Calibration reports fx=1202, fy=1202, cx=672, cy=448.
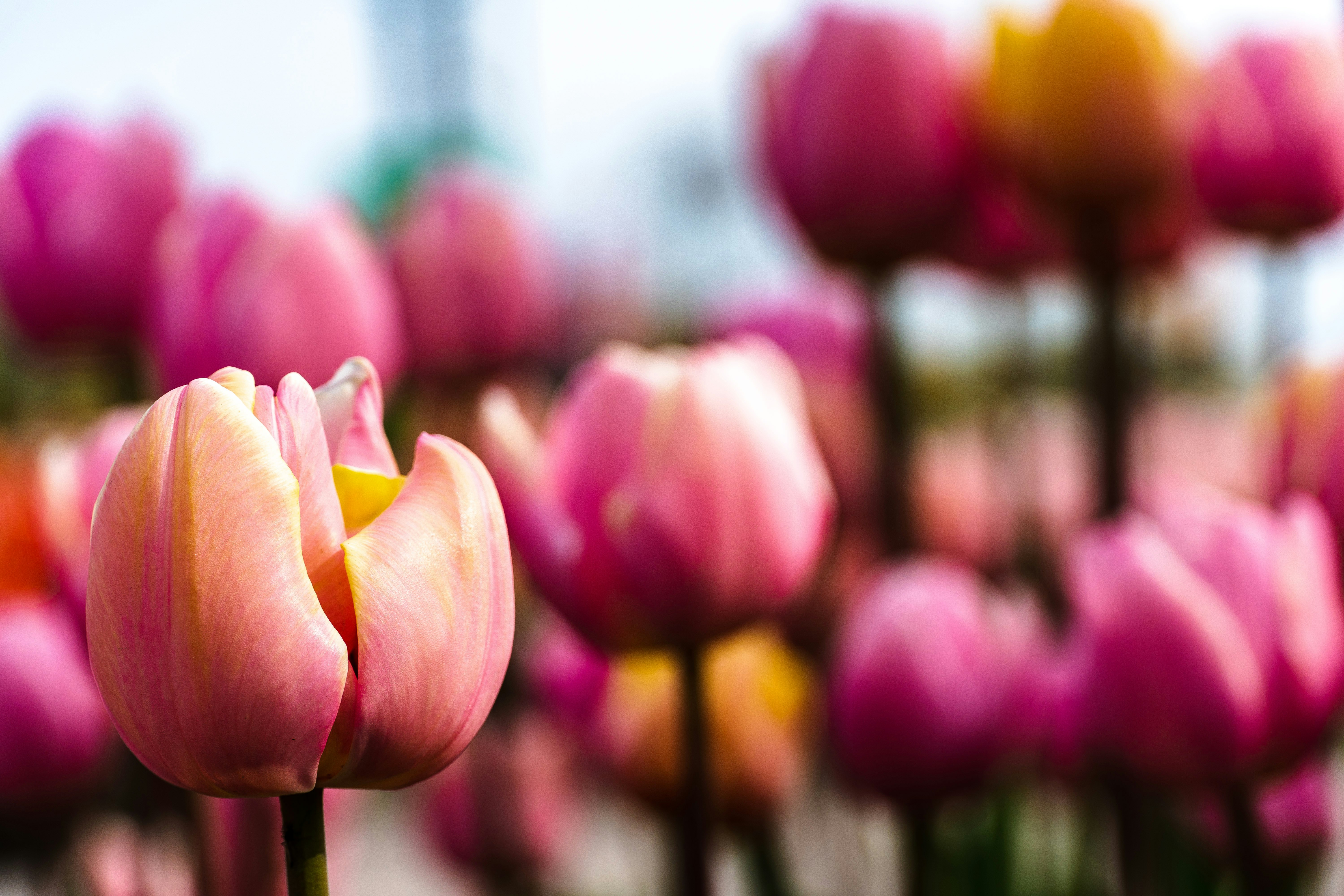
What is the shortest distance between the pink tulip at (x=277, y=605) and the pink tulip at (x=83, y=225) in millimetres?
396

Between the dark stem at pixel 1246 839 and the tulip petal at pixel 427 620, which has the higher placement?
the tulip petal at pixel 427 620

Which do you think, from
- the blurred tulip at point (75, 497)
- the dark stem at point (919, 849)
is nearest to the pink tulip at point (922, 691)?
the dark stem at point (919, 849)

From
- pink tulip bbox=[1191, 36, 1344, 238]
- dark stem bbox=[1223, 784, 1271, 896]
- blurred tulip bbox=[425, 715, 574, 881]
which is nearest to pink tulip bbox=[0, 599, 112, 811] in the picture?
blurred tulip bbox=[425, 715, 574, 881]

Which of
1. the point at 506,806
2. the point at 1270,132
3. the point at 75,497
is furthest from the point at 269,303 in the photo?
the point at 1270,132

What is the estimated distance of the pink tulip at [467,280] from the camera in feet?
2.13

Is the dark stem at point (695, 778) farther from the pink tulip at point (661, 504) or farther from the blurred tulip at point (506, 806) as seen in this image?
the blurred tulip at point (506, 806)

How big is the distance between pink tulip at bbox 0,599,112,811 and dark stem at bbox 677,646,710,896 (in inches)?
8.5

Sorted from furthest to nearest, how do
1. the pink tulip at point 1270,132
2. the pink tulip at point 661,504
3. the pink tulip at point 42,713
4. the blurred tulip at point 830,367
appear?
the blurred tulip at point 830,367 → the pink tulip at point 1270,132 → the pink tulip at point 42,713 → the pink tulip at point 661,504

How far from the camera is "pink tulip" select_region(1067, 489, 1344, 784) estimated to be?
38cm

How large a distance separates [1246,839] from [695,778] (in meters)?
0.18

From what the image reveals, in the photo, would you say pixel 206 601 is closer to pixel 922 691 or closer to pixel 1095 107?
pixel 922 691

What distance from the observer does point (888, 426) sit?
59cm

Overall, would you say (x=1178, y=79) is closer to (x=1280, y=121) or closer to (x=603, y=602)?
(x=1280, y=121)

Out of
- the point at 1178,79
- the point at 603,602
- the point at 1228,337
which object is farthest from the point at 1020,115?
the point at 1228,337
